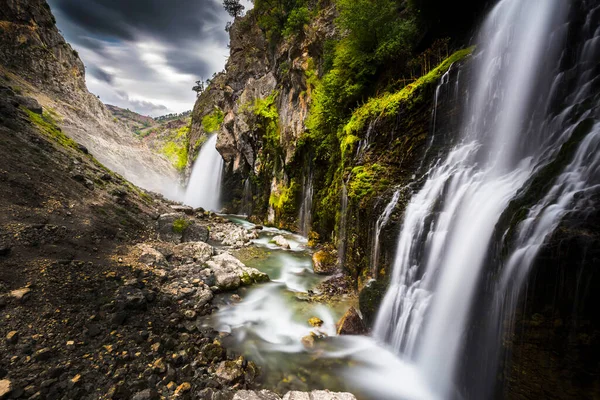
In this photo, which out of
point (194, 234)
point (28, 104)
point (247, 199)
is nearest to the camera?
point (194, 234)

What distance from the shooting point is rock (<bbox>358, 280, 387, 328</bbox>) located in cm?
593

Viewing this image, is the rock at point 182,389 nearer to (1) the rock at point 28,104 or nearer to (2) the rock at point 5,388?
(2) the rock at point 5,388

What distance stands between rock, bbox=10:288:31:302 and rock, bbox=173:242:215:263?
4.65 m

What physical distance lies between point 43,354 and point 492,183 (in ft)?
27.8

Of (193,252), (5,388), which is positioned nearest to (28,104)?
(193,252)

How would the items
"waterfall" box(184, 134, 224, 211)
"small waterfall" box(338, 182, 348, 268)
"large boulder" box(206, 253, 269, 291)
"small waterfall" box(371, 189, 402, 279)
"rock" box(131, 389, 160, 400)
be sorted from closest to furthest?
"rock" box(131, 389, 160, 400), "small waterfall" box(371, 189, 402, 279), "large boulder" box(206, 253, 269, 291), "small waterfall" box(338, 182, 348, 268), "waterfall" box(184, 134, 224, 211)

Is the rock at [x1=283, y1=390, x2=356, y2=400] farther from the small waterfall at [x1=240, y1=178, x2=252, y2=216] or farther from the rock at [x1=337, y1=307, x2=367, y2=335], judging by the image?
the small waterfall at [x1=240, y1=178, x2=252, y2=216]

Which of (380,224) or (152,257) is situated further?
(152,257)

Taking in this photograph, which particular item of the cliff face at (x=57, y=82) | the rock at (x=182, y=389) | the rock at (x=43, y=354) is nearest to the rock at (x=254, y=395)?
the rock at (x=182, y=389)

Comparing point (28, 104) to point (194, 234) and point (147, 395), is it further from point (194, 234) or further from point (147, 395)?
point (147, 395)

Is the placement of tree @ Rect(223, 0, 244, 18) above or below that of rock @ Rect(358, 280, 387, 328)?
above

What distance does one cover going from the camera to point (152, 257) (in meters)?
8.38

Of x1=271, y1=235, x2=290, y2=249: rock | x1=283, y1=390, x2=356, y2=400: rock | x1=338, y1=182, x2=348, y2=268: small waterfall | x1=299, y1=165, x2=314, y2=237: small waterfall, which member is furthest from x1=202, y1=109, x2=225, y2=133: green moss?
x1=283, y1=390, x2=356, y2=400: rock

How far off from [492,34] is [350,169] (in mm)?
5293
